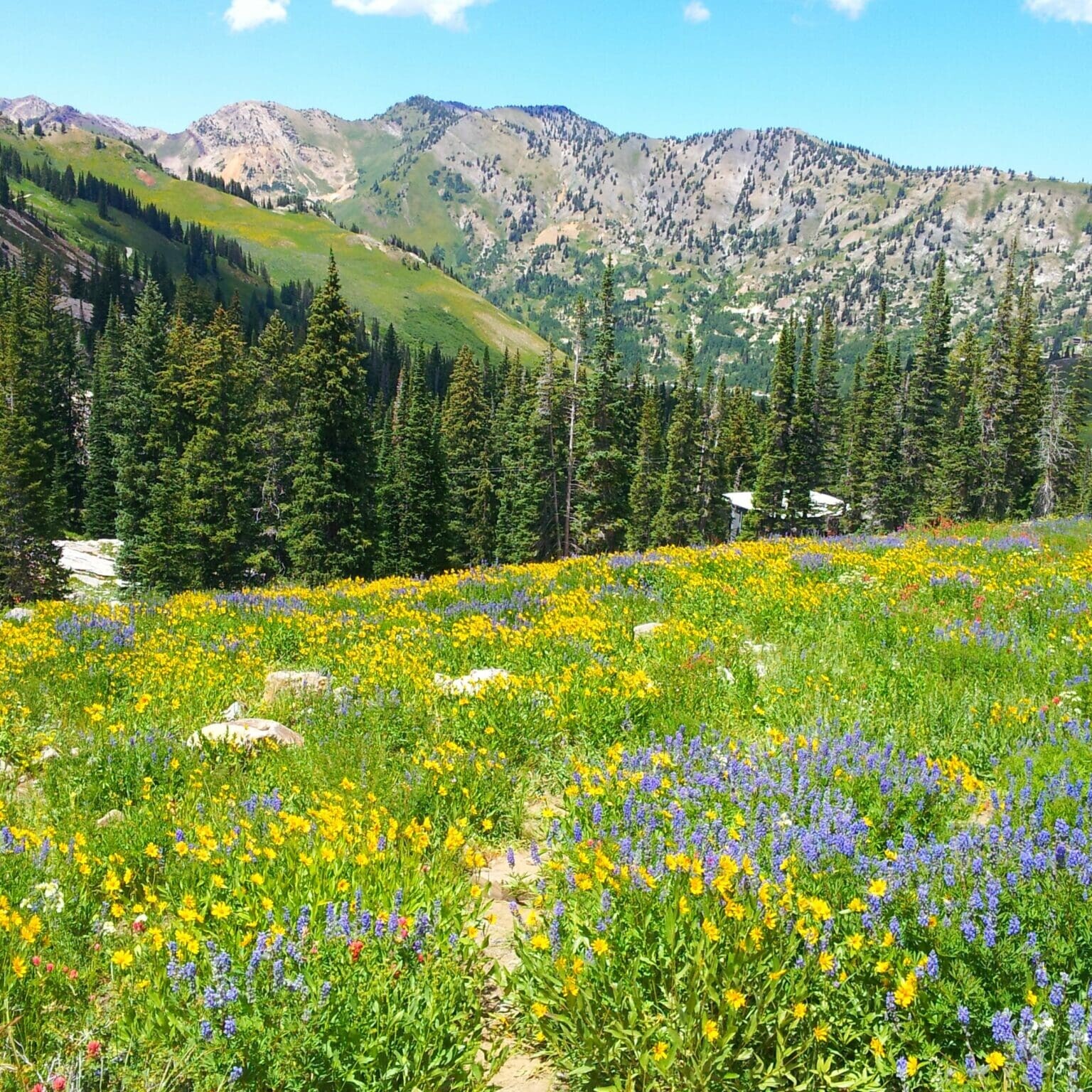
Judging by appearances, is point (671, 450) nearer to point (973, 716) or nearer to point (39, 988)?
point (973, 716)

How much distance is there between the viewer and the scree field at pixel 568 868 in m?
3.24

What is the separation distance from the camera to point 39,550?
39.9 m

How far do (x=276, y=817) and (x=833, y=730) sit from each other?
180 inches

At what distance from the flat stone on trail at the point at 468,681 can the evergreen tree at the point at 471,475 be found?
168 feet

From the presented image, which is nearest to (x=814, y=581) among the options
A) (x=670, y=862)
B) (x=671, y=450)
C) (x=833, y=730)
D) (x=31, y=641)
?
(x=833, y=730)

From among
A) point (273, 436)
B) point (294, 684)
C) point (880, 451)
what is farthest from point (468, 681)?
point (880, 451)

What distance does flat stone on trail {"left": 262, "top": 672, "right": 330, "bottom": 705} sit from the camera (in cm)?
873

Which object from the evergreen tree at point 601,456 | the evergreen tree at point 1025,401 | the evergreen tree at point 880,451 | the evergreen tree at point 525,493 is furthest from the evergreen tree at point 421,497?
the evergreen tree at point 1025,401

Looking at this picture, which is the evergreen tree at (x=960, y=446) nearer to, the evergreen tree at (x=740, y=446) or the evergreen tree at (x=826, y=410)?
the evergreen tree at (x=826, y=410)

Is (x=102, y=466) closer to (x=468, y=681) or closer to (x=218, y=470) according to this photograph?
(x=218, y=470)

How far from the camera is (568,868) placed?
4.68 meters

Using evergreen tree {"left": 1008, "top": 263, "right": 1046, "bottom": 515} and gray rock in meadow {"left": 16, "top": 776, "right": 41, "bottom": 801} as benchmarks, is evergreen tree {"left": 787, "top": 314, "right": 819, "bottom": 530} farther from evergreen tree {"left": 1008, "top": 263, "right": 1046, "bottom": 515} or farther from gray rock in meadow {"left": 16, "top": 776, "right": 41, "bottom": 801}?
gray rock in meadow {"left": 16, "top": 776, "right": 41, "bottom": 801}

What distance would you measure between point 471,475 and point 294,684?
53.7 metres

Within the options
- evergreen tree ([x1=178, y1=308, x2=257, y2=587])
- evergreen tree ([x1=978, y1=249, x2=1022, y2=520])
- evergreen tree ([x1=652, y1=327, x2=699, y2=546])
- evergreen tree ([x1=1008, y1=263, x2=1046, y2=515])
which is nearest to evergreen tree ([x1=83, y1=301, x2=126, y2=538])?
evergreen tree ([x1=178, y1=308, x2=257, y2=587])
